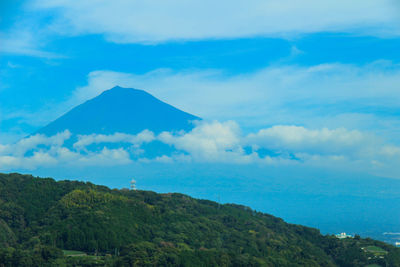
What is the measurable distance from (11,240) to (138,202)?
1736 centimetres

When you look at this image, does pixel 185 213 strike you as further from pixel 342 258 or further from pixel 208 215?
pixel 342 258

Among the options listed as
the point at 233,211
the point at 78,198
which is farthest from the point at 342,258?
the point at 78,198

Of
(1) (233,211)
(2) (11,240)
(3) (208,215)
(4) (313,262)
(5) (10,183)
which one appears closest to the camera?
(2) (11,240)

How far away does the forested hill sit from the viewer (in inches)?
2036

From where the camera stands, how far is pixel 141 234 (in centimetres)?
6044

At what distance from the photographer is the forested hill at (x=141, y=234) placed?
5172 cm

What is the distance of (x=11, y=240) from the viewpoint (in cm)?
5628

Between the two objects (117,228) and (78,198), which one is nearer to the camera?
(117,228)

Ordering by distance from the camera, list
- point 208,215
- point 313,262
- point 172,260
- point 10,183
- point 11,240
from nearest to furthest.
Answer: point 172,260, point 11,240, point 313,262, point 10,183, point 208,215

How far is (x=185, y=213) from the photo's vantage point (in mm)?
72500

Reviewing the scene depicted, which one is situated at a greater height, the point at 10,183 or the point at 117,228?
the point at 10,183

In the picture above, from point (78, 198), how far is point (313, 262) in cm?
2963

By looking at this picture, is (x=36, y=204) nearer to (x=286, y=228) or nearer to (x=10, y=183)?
(x=10, y=183)

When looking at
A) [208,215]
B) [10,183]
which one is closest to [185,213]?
[208,215]
